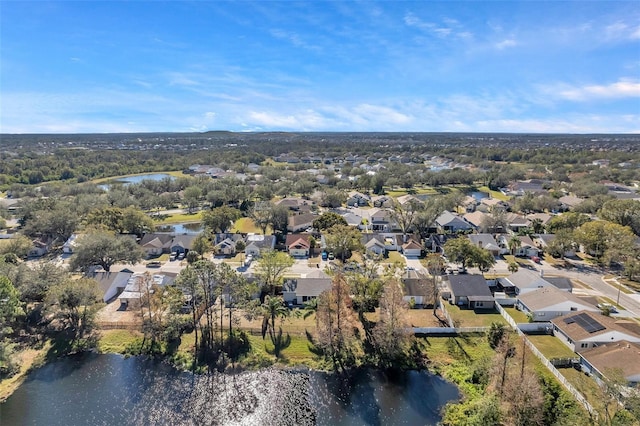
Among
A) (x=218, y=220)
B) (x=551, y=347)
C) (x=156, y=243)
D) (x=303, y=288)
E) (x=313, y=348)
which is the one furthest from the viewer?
(x=218, y=220)

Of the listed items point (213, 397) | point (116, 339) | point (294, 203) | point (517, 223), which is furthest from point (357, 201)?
point (213, 397)

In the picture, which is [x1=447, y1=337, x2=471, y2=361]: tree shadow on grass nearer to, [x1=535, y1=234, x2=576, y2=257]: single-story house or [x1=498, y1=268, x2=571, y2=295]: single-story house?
[x1=498, y1=268, x2=571, y2=295]: single-story house

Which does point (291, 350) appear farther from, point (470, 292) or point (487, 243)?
point (487, 243)

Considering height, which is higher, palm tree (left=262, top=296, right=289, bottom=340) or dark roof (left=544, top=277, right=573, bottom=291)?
dark roof (left=544, top=277, right=573, bottom=291)

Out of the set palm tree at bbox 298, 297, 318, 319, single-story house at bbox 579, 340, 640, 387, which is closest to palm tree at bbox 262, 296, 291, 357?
palm tree at bbox 298, 297, 318, 319

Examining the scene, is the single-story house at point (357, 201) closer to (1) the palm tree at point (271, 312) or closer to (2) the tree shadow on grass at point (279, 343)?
(1) the palm tree at point (271, 312)
